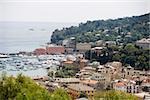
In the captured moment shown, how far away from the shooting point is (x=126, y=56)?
986 cm

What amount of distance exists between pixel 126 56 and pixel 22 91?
259 inches

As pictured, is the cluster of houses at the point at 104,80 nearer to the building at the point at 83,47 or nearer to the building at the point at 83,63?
the building at the point at 83,63

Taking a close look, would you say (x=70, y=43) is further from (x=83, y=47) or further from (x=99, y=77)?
(x=99, y=77)

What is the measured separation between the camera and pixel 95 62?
33.2 feet

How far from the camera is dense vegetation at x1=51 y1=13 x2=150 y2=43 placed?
11365 millimetres

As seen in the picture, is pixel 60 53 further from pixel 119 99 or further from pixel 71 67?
pixel 119 99

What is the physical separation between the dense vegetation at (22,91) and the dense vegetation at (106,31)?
6.86 metres

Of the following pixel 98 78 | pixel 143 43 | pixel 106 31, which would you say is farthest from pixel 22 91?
pixel 106 31

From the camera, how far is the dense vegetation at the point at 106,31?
1136 cm

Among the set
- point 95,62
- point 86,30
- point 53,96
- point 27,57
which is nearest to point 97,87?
point 95,62

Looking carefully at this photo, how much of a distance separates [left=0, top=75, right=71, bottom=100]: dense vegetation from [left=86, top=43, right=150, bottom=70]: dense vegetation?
5.14 m

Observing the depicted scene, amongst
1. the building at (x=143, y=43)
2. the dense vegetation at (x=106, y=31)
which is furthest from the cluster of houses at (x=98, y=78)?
the dense vegetation at (x=106, y=31)

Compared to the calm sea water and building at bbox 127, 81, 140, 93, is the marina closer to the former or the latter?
the calm sea water

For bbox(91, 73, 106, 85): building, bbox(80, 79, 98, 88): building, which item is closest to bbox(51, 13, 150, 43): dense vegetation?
bbox(91, 73, 106, 85): building
